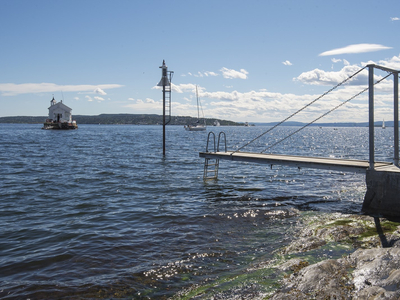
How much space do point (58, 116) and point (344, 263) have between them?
106202 millimetres

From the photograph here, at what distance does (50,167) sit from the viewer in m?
24.6

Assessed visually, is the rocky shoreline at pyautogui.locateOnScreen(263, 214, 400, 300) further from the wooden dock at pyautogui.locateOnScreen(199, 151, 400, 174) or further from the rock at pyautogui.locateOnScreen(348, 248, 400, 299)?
the wooden dock at pyautogui.locateOnScreen(199, 151, 400, 174)

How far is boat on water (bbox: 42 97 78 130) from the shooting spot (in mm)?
99144

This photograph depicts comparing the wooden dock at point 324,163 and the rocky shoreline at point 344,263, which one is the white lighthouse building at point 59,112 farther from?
the rocky shoreline at point 344,263

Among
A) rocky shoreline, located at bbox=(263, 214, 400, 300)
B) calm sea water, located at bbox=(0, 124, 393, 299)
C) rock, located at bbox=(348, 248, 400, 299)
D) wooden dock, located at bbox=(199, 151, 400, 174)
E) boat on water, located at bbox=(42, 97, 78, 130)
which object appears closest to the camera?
rock, located at bbox=(348, 248, 400, 299)

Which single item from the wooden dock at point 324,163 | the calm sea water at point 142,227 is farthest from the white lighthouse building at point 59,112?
the wooden dock at point 324,163

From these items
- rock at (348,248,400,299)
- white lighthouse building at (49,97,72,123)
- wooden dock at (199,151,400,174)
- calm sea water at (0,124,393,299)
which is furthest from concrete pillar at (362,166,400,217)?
white lighthouse building at (49,97,72,123)

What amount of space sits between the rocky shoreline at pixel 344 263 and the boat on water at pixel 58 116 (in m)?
101

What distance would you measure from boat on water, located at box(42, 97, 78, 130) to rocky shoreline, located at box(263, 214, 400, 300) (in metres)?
101

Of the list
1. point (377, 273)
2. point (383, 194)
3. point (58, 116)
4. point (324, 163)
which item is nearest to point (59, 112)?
point (58, 116)

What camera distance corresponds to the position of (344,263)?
6.16 metres

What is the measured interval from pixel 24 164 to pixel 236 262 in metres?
23.4

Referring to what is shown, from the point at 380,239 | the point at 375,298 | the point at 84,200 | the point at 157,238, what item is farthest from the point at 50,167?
the point at 375,298

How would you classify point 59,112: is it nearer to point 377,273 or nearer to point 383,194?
point 383,194
